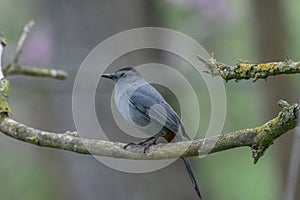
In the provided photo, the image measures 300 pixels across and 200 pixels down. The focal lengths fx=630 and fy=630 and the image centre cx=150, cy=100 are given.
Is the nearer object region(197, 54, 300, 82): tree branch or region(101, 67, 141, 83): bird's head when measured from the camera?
region(197, 54, 300, 82): tree branch

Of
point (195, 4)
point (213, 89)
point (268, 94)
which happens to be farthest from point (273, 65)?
point (195, 4)

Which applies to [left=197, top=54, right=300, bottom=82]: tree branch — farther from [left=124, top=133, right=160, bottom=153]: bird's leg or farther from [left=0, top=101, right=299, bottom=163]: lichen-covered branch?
[left=124, top=133, right=160, bottom=153]: bird's leg

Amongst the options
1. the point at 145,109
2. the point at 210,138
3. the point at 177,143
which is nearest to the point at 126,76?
the point at 145,109

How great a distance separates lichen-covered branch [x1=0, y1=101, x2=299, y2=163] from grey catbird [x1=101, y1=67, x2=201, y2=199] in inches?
12.2

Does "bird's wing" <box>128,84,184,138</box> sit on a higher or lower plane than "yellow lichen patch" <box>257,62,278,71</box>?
lower

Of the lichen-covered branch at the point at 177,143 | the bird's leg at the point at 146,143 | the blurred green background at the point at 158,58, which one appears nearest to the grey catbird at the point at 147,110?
the bird's leg at the point at 146,143

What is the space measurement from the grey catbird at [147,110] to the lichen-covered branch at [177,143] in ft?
1.02

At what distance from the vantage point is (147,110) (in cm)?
294

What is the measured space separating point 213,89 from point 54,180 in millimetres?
2270

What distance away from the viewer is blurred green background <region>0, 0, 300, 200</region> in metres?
4.75

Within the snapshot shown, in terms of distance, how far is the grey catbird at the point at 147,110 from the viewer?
2.79m

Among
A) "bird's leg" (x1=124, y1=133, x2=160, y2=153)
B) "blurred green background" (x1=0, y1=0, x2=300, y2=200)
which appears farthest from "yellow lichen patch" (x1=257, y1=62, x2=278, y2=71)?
"blurred green background" (x1=0, y1=0, x2=300, y2=200)

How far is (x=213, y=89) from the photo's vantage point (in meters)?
4.16

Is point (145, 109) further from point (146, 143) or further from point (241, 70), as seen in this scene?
point (241, 70)
